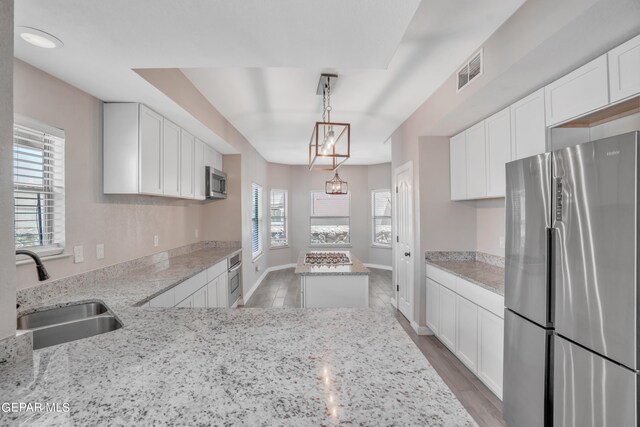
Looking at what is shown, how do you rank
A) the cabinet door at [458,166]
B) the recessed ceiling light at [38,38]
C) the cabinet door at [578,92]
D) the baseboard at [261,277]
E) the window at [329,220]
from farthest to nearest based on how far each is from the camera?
the window at [329,220]
the baseboard at [261,277]
the cabinet door at [458,166]
the cabinet door at [578,92]
the recessed ceiling light at [38,38]

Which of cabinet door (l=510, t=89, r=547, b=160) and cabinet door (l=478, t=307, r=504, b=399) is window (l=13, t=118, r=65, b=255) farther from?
cabinet door (l=510, t=89, r=547, b=160)

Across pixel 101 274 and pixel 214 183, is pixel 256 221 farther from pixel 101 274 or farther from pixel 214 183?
pixel 101 274

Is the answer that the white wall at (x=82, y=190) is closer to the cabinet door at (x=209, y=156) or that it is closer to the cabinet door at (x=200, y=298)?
the cabinet door at (x=200, y=298)

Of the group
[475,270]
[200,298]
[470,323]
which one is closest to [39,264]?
[200,298]

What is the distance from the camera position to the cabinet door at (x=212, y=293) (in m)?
3.28

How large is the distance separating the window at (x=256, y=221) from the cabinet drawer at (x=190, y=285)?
9.05ft

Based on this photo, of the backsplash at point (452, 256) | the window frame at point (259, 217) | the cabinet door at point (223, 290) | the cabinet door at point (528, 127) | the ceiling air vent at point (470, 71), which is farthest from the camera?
the window frame at point (259, 217)

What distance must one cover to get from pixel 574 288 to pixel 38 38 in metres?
3.02

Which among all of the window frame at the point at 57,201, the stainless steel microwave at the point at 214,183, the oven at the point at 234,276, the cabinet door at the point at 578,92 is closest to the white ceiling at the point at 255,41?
the window frame at the point at 57,201

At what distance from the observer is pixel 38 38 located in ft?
5.08

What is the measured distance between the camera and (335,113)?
12.4 feet

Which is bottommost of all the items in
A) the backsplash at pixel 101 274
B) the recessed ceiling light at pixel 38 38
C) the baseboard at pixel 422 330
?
the baseboard at pixel 422 330

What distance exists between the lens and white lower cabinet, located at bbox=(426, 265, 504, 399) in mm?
2238

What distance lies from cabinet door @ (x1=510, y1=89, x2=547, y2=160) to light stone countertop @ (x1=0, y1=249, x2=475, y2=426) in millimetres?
1768
